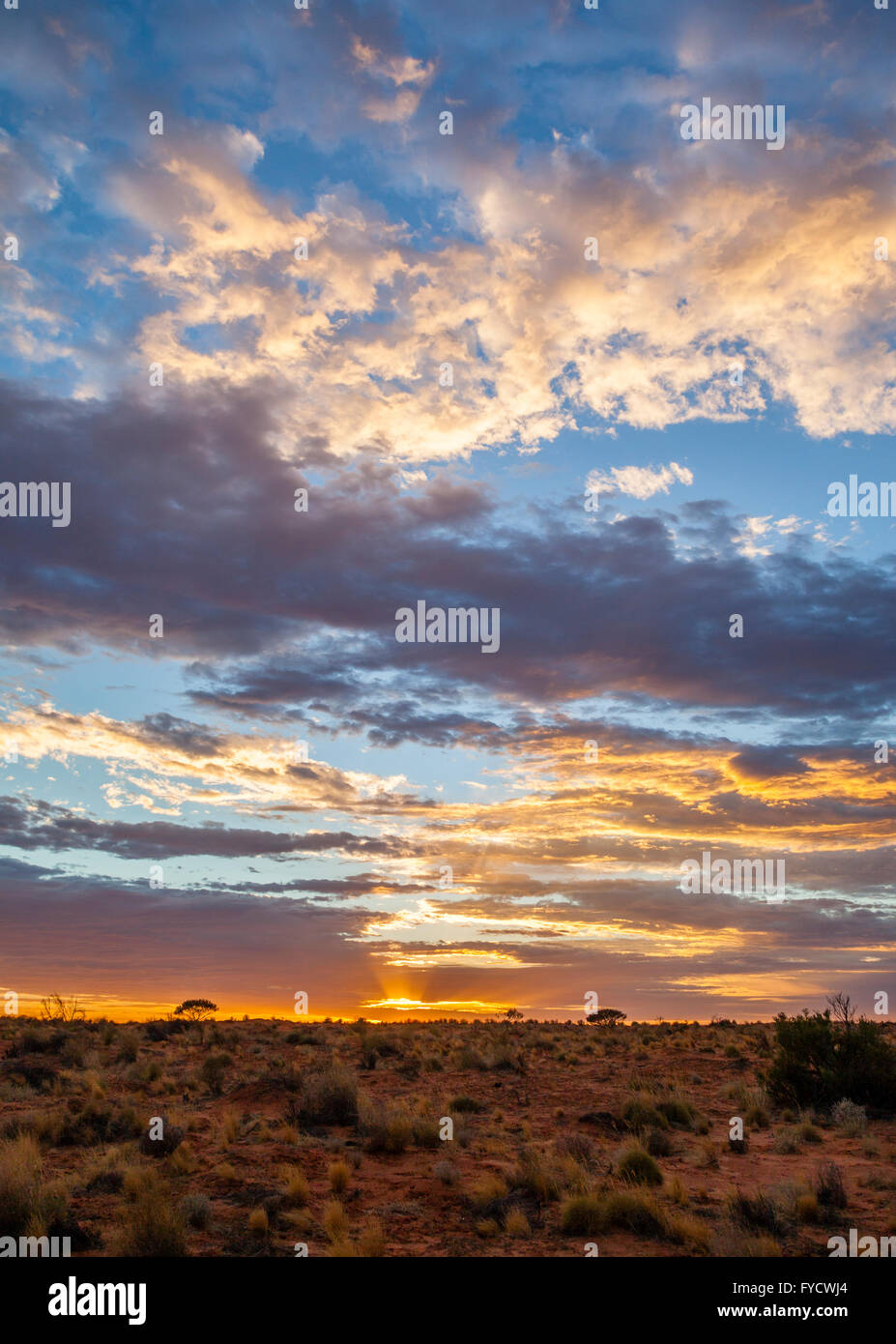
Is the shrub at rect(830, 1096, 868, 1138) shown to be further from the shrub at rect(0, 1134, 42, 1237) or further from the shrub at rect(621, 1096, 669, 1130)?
the shrub at rect(0, 1134, 42, 1237)

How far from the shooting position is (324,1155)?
1584cm

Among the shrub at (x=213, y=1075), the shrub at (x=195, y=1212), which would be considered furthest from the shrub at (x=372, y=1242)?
the shrub at (x=213, y=1075)

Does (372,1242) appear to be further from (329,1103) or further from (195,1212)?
(329,1103)

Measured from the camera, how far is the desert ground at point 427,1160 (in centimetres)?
1127

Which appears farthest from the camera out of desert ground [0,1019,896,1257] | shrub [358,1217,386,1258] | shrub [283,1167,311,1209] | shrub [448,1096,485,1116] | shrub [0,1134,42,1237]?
shrub [448,1096,485,1116]

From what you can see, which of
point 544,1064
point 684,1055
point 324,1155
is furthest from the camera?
point 684,1055

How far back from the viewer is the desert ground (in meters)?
11.3

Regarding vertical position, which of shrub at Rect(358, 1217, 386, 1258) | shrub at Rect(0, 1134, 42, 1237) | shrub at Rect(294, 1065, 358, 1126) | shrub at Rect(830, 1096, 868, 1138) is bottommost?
shrub at Rect(830, 1096, 868, 1138)

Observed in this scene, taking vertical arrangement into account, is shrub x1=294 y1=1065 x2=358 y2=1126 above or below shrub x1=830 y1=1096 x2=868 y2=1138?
above

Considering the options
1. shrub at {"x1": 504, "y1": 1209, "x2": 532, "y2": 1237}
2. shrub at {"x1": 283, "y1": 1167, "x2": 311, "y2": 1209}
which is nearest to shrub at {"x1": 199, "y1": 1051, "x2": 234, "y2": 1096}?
shrub at {"x1": 283, "y1": 1167, "x2": 311, "y2": 1209}
